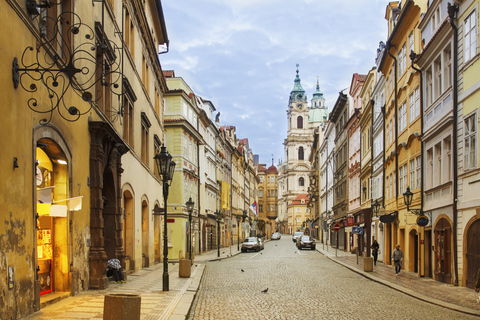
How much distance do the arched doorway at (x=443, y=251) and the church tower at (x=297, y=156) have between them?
142 meters

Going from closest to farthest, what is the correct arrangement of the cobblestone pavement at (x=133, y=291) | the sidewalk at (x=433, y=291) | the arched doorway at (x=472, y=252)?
1. the cobblestone pavement at (x=133, y=291)
2. the sidewalk at (x=433, y=291)
3. the arched doorway at (x=472, y=252)

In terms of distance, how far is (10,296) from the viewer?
34.9 feet

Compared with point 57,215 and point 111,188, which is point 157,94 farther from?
point 57,215

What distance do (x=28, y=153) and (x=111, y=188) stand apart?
9.01 meters

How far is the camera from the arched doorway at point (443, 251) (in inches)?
876

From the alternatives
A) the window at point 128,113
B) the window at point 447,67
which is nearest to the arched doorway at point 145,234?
the window at point 128,113

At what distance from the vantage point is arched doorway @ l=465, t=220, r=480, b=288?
1906cm

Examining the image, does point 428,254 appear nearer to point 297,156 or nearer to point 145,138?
point 145,138

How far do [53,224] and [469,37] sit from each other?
14.3m

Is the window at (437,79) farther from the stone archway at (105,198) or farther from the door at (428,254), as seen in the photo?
the stone archway at (105,198)

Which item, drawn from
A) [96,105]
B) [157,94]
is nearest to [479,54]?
[96,105]

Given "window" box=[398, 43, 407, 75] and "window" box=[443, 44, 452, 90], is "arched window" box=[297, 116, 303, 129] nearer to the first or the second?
"window" box=[398, 43, 407, 75]

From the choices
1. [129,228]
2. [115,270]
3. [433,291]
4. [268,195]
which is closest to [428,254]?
[433,291]

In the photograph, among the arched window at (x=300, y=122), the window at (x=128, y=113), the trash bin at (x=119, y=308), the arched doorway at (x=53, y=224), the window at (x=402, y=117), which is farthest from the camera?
the arched window at (x=300, y=122)
